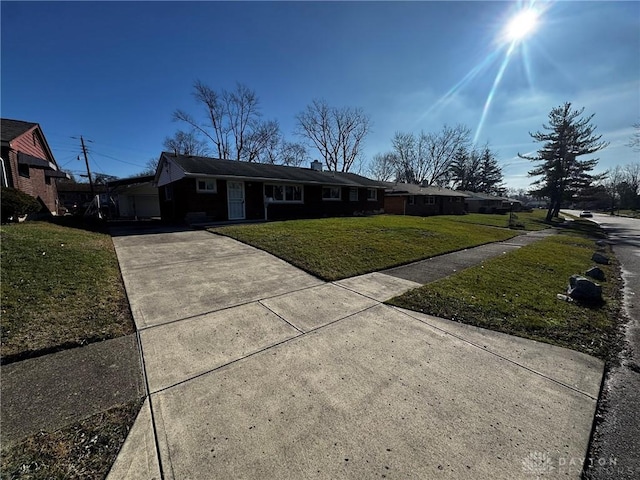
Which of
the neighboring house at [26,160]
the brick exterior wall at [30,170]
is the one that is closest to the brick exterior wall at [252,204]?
the neighboring house at [26,160]

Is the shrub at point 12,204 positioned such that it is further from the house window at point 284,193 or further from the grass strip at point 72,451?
the grass strip at point 72,451

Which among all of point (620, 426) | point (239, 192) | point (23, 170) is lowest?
point (620, 426)

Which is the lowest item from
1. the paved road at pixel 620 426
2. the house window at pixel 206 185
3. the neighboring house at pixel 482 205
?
the paved road at pixel 620 426

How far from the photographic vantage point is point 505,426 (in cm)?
199

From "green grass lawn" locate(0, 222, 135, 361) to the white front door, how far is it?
8.63 meters

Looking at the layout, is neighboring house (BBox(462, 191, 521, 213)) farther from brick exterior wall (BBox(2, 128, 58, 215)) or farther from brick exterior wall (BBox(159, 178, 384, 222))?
brick exterior wall (BBox(2, 128, 58, 215))

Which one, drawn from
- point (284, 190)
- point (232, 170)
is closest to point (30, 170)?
point (232, 170)

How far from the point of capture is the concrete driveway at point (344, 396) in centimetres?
170

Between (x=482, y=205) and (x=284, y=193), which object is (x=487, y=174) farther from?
(x=284, y=193)

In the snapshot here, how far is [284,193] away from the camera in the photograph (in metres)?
16.3

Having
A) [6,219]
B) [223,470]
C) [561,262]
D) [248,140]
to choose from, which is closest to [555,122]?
[561,262]

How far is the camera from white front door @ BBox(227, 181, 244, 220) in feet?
46.8

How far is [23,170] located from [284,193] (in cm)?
1232

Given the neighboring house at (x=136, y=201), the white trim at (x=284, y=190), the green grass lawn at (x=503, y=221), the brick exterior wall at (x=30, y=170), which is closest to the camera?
the brick exterior wall at (x=30, y=170)
